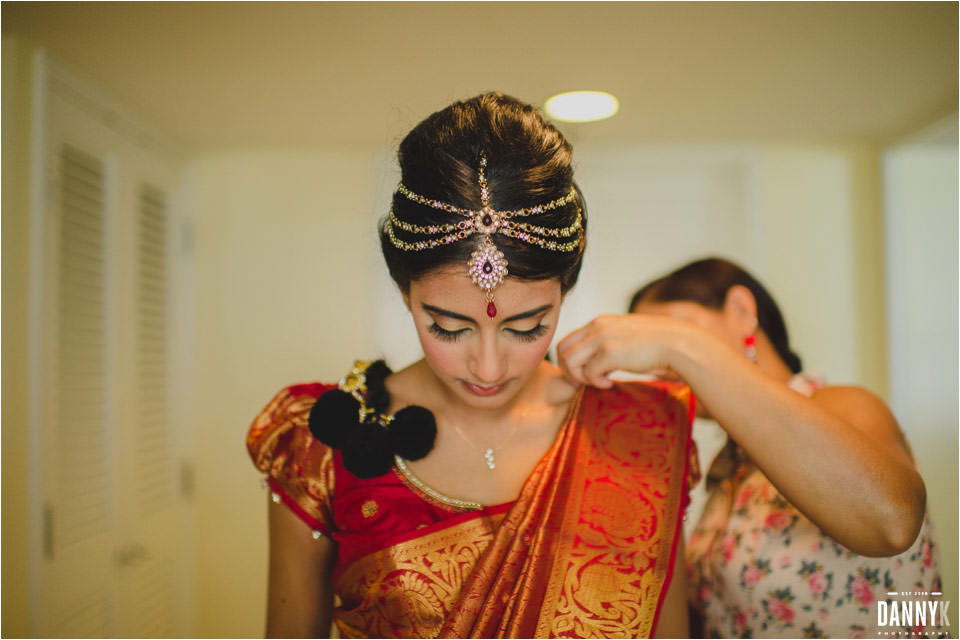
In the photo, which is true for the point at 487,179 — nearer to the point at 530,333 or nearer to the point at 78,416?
the point at 530,333

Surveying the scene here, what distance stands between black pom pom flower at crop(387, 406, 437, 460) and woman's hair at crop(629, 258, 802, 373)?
0.84m

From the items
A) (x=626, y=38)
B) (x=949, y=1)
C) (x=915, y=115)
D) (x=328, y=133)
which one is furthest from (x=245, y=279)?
(x=915, y=115)

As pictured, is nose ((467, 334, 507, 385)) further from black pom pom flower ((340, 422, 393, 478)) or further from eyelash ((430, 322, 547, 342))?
black pom pom flower ((340, 422, 393, 478))

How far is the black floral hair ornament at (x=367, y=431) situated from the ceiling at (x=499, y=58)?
71cm

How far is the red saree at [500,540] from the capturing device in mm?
1138

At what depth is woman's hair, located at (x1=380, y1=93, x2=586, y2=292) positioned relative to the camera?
103 cm

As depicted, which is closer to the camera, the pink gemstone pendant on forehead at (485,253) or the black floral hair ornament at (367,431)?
the pink gemstone pendant on forehead at (485,253)

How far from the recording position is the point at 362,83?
227cm

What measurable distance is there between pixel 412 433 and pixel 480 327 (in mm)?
281

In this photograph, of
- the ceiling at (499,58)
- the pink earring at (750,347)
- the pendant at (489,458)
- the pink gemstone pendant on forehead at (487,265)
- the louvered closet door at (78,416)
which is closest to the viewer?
the pink gemstone pendant on forehead at (487,265)

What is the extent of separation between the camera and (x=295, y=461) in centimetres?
122

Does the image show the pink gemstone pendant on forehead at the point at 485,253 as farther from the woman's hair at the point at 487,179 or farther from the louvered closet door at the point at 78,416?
the louvered closet door at the point at 78,416

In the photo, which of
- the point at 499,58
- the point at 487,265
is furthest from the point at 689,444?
the point at 499,58

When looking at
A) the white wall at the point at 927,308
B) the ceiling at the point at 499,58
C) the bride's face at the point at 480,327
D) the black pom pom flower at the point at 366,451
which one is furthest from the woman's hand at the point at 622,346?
the white wall at the point at 927,308
